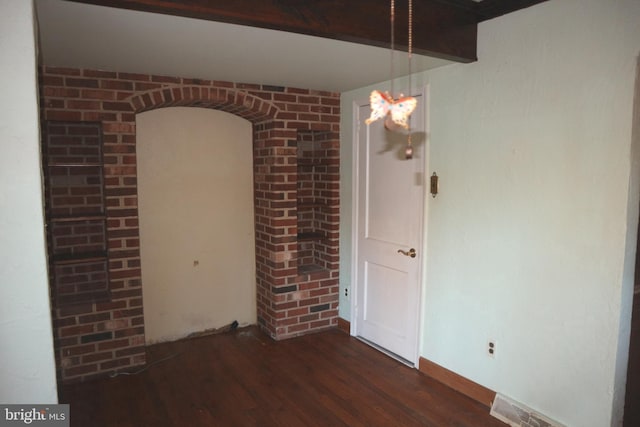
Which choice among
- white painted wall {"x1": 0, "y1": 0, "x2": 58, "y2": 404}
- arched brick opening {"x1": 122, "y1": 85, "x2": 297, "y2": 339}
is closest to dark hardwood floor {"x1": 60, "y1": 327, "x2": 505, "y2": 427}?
arched brick opening {"x1": 122, "y1": 85, "x2": 297, "y2": 339}

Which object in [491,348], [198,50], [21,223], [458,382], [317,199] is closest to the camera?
[21,223]

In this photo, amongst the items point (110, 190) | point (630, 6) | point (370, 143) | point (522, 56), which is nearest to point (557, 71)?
point (522, 56)

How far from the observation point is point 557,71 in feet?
7.67

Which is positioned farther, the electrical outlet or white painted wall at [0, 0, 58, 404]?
the electrical outlet

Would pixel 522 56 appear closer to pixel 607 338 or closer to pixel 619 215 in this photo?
pixel 619 215

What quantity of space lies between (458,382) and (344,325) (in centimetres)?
137

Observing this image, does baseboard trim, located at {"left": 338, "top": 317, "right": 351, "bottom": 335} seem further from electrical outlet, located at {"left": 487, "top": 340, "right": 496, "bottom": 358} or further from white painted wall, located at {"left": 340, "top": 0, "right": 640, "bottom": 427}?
electrical outlet, located at {"left": 487, "top": 340, "right": 496, "bottom": 358}

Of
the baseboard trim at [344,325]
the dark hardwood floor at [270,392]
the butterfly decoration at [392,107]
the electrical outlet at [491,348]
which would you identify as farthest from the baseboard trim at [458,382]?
the butterfly decoration at [392,107]

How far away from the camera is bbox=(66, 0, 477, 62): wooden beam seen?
1960mm

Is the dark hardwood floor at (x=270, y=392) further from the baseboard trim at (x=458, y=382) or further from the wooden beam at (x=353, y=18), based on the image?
the wooden beam at (x=353, y=18)

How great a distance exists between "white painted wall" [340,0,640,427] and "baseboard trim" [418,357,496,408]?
52 millimetres

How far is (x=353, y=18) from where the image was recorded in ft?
7.55

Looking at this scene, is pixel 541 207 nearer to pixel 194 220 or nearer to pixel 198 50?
pixel 198 50

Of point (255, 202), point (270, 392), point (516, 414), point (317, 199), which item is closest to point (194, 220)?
point (255, 202)
